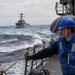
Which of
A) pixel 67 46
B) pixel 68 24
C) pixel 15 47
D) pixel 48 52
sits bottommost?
pixel 15 47

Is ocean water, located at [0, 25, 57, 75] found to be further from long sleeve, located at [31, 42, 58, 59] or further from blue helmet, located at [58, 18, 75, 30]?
blue helmet, located at [58, 18, 75, 30]

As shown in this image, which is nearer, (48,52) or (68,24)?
(68,24)

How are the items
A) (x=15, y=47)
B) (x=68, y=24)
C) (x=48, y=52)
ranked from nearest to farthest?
(x=68, y=24) → (x=48, y=52) → (x=15, y=47)

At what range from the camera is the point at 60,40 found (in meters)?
3.53

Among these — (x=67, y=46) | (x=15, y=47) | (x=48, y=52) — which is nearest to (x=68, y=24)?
(x=67, y=46)

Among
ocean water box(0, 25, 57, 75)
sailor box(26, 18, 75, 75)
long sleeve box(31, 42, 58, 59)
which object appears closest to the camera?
sailor box(26, 18, 75, 75)

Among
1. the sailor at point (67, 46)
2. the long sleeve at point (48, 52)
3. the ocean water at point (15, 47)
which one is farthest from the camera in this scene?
the ocean water at point (15, 47)

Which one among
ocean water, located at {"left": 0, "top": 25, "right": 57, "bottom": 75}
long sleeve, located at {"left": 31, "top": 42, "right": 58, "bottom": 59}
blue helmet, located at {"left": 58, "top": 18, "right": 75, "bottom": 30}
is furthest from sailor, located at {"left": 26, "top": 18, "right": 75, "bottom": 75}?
ocean water, located at {"left": 0, "top": 25, "right": 57, "bottom": 75}

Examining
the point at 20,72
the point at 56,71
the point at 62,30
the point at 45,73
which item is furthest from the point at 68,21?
the point at 20,72

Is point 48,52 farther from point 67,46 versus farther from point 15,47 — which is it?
point 15,47

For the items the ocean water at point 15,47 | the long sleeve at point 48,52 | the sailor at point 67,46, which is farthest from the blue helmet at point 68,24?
the ocean water at point 15,47

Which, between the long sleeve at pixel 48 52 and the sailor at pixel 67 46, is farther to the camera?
the long sleeve at pixel 48 52

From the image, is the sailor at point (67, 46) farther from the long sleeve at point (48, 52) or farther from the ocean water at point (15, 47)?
the ocean water at point (15, 47)

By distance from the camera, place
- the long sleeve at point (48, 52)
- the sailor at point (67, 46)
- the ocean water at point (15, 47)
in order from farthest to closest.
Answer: the ocean water at point (15, 47) < the long sleeve at point (48, 52) < the sailor at point (67, 46)
